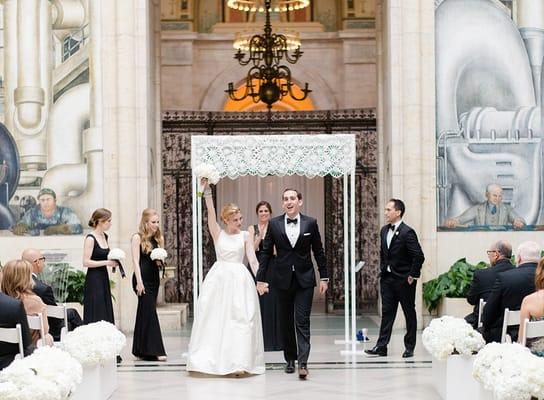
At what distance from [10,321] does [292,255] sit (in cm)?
387

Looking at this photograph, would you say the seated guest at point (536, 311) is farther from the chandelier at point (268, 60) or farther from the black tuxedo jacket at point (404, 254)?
the chandelier at point (268, 60)

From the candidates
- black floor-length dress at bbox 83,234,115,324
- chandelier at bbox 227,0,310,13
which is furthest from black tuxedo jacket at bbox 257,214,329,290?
chandelier at bbox 227,0,310,13

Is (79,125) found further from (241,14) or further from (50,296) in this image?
(241,14)

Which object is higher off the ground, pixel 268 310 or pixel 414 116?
pixel 414 116

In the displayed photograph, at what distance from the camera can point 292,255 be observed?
36.1ft

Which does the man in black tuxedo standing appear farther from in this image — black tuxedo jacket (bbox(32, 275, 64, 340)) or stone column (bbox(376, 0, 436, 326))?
black tuxedo jacket (bbox(32, 275, 64, 340))

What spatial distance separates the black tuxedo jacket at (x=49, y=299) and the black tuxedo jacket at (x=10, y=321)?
2191mm

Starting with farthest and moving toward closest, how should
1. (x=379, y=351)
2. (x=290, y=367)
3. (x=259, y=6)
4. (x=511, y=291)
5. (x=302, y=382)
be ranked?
(x=259, y=6) < (x=379, y=351) < (x=290, y=367) < (x=302, y=382) < (x=511, y=291)

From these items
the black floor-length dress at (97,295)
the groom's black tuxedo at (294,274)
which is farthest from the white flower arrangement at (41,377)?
the black floor-length dress at (97,295)

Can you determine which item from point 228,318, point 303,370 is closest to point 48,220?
point 228,318

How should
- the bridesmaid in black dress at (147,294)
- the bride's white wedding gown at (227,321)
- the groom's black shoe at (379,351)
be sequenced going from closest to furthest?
the bride's white wedding gown at (227,321)
the bridesmaid in black dress at (147,294)
the groom's black shoe at (379,351)

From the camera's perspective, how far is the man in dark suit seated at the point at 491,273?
10289 millimetres

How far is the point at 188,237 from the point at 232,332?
8654mm

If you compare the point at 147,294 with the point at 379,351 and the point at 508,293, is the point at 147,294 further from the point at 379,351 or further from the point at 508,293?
the point at 508,293
